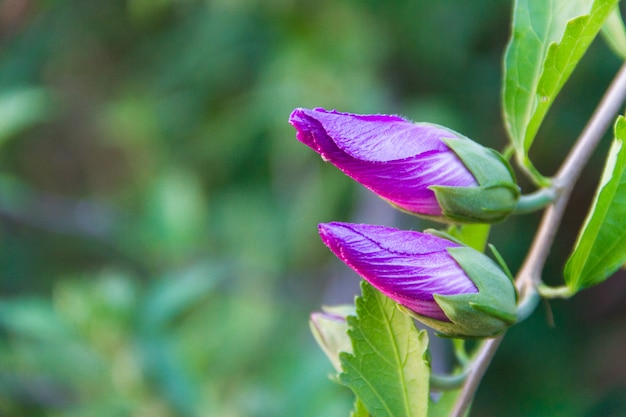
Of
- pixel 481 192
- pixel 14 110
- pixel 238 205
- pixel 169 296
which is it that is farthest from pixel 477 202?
pixel 238 205

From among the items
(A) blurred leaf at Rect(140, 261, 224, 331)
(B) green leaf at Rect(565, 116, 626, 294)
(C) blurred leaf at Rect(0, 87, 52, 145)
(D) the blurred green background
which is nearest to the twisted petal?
(B) green leaf at Rect(565, 116, 626, 294)

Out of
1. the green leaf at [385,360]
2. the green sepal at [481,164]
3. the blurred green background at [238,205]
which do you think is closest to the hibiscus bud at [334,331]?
the green leaf at [385,360]

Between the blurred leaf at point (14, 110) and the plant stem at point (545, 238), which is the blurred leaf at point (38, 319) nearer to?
the blurred leaf at point (14, 110)

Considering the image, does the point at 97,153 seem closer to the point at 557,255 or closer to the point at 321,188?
the point at 321,188

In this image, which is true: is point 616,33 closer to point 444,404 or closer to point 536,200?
point 536,200

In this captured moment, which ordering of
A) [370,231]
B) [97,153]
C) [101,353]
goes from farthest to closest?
[97,153], [101,353], [370,231]

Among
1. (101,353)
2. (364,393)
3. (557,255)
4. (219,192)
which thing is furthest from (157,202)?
(364,393)
